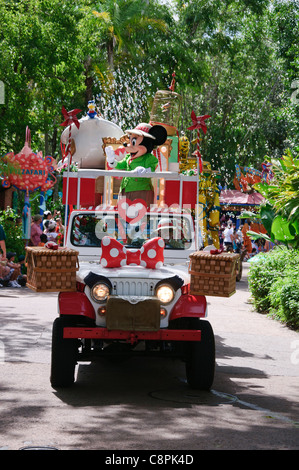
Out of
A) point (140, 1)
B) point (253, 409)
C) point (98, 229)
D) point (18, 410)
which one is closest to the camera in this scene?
point (18, 410)

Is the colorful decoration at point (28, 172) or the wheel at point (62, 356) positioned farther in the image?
the colorful decoration at point (28, 172)

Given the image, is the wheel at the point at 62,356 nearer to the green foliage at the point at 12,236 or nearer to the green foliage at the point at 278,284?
the green foliage at the point at 278,284

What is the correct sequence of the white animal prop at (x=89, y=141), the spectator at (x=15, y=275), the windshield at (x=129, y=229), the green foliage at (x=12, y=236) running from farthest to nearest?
the green foliage at (x=12, y=236) → the spectator at (x=15, y=275) → the white animal prop at (x=89, y=141) → the windshield at (x=129, y=229)

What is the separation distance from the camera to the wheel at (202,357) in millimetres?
7168

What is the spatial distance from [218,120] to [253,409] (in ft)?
124

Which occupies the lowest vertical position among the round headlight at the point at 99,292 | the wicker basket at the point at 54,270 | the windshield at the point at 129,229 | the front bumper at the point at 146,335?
the front bumper at the point at 146,335

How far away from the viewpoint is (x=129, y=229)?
8.66m

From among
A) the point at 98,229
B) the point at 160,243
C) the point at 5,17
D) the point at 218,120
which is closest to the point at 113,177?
the point at 98,229

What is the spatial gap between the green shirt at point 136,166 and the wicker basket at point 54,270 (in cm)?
251

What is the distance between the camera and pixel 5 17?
23312 mm

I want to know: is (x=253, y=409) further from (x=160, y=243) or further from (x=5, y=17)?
(x=5, y=17)

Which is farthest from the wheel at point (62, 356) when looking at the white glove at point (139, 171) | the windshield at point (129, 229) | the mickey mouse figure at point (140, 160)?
the mickey mouse figure at point (140, 160)

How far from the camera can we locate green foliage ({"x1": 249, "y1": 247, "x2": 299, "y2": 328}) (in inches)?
483

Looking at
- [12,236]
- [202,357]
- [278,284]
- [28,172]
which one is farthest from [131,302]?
[28,172]
